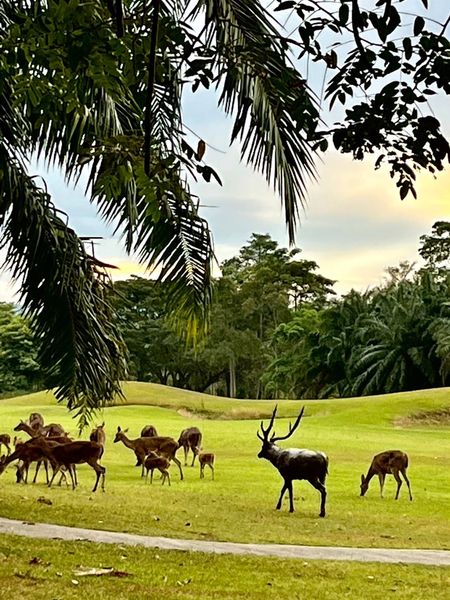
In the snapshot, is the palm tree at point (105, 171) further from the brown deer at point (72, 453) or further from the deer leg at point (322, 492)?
the deer leg at point (322, 492)

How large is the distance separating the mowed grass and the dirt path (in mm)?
451

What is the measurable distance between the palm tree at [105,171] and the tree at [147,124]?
1 cm

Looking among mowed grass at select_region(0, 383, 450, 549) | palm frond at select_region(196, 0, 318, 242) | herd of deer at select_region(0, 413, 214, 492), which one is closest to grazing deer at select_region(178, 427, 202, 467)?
mowed grass at select_region(0, 383, 450, 549)

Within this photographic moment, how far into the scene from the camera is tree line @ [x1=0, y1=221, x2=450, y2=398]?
36.7m

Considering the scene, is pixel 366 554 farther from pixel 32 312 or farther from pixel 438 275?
pixel 438 275

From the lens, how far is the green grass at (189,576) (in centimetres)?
586

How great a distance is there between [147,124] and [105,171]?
3.54 ft

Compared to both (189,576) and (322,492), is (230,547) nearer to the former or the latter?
(189,576)

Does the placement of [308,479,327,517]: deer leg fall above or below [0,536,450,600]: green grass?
above

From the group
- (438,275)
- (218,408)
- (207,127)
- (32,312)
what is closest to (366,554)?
(32,312)

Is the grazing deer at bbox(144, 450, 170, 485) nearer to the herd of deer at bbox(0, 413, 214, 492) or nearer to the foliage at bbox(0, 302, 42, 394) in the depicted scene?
the herd of deer at bbox(0, 413, 214, 492)

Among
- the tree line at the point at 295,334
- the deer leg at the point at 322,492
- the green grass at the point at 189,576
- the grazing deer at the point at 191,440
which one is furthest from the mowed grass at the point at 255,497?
the tree line at the point at 295,334

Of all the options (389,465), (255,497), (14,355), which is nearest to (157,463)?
(255,497)

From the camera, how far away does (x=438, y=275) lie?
143 ft
